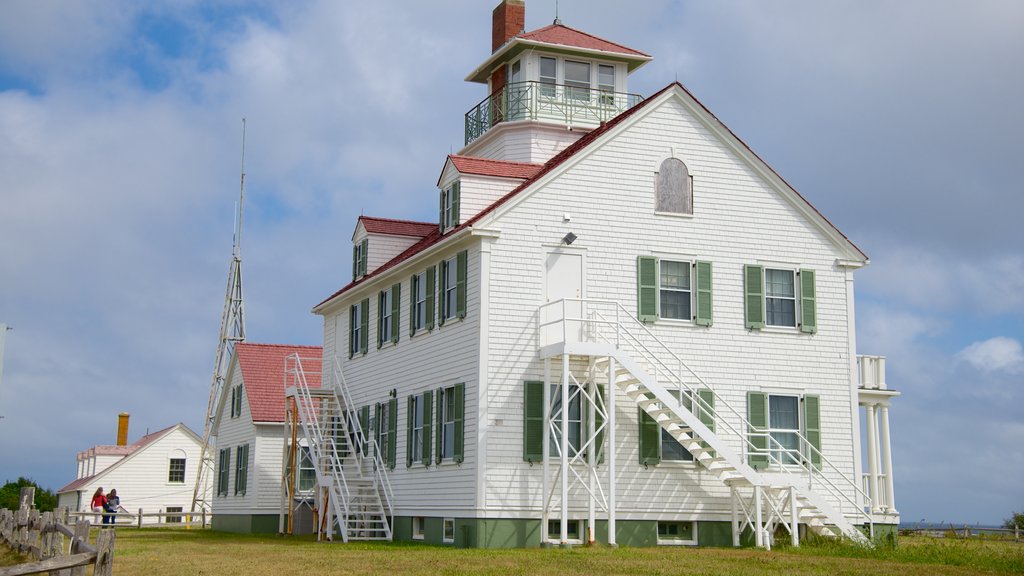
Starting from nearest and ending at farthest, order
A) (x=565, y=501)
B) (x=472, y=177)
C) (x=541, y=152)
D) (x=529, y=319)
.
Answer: (x=565, y=501), (x=529, y=319), (x=472, y=177), (x=541, y=152)

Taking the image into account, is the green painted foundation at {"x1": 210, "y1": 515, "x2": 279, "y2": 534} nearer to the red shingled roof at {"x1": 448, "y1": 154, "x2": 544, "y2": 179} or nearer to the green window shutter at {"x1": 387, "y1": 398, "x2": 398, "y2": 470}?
the green window shutter at {"x1": 387, "y1": 398, "x2": 398, "y2": 470}

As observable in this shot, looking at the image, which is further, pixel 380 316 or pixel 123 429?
pixel 123 429

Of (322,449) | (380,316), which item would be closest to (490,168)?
→ (380,316)

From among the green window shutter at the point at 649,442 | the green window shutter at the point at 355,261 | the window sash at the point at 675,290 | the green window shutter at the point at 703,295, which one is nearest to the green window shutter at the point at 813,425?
the green window shutter at the point at 703,295

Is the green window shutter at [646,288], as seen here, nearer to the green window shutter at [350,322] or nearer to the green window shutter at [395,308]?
the green window shutter at [395,308]

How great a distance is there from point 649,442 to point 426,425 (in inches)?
218

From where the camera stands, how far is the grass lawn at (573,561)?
19.2 m

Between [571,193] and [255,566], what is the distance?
1129cm

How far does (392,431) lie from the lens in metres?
31.4

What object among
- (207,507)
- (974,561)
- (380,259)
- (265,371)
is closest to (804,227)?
(974,561)

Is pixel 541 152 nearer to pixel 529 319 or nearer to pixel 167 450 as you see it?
pixel 529 319

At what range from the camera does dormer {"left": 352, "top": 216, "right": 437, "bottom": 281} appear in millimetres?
35500

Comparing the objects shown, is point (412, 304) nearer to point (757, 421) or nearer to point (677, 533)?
point (677, 533)

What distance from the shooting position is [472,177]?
2922cm
